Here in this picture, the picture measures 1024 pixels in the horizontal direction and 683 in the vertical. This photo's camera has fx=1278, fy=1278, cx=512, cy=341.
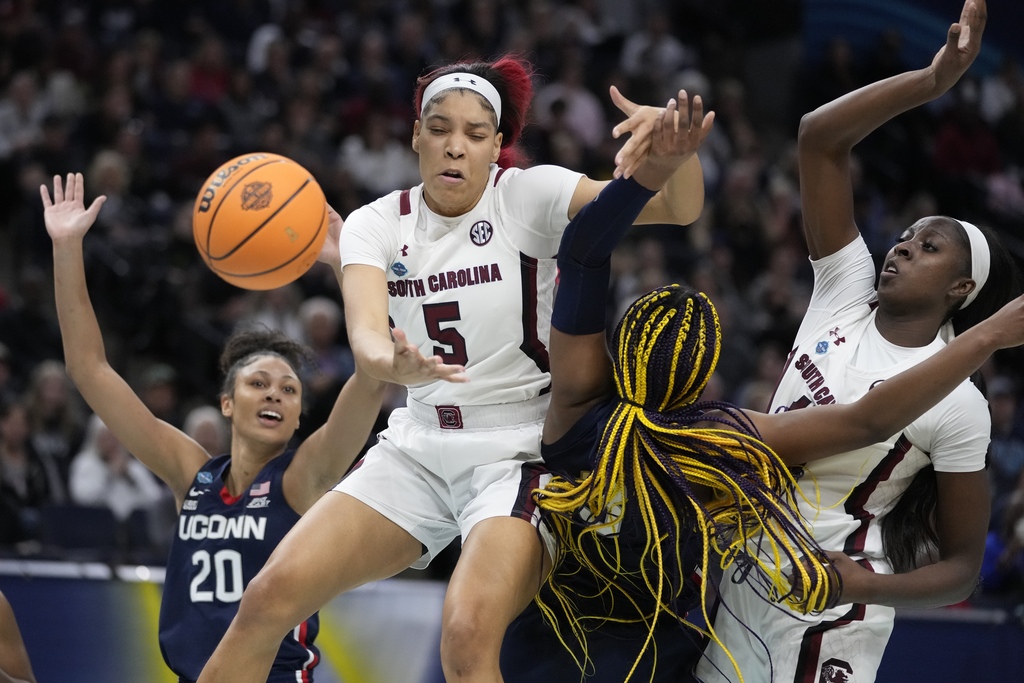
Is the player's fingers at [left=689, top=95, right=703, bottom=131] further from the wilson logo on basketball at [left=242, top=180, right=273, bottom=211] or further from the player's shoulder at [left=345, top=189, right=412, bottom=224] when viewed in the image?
the wilson logo on basketball at [left=242, top=180, right=273, bottom=211]

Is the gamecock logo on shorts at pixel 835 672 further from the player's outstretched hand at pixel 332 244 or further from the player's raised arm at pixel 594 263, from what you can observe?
the player's outstretched hand at pixel 332 244

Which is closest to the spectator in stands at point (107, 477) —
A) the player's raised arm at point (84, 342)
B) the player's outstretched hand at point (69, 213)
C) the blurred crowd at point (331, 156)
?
the blurred crowd at point (331, 156)

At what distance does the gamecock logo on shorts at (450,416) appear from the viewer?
375 cm

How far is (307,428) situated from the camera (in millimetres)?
7609

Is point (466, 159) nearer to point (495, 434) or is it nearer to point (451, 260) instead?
point (451, 260)

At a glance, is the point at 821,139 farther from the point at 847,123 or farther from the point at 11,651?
the point at 11,651

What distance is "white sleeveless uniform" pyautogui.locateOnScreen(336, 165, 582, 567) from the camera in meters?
3.68

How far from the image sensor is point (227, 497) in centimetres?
454

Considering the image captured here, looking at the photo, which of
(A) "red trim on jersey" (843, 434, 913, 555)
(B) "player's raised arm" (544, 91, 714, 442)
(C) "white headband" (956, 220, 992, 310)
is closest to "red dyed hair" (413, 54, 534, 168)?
(B) "player's raised arm" (544, 91, 714, 442)

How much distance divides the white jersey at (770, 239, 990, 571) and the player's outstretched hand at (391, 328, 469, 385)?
1.22m

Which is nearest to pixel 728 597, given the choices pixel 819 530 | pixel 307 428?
pixel 819 530

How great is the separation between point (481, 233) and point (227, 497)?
149 cm

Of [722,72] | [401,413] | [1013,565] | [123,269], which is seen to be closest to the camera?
[401,413]

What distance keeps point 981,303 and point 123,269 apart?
680 cm
